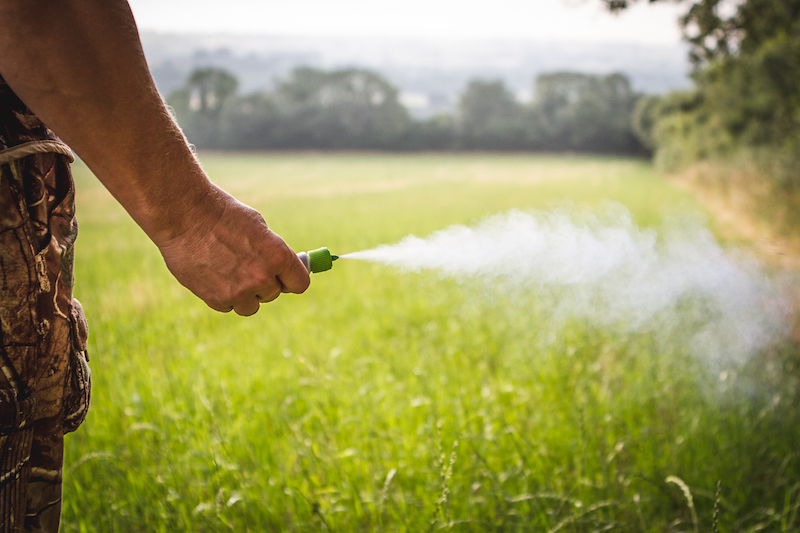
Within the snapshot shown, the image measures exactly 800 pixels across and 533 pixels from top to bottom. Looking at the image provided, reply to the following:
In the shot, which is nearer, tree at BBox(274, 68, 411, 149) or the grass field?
the grass field

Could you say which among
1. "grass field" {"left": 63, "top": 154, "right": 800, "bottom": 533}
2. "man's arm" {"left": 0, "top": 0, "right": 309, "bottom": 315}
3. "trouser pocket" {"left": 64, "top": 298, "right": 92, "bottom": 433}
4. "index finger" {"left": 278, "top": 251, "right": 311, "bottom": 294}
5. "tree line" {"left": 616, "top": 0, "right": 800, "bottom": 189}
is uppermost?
"tree line" {"left": 616, "top": 0, "right": 800, "bottom": 189}

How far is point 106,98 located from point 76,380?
722mm

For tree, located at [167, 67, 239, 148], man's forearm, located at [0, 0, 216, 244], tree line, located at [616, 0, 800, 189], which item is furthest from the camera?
tree, located at [167, 67, 239, 148]

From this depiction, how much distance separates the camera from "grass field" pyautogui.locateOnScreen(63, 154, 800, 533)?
2316mm

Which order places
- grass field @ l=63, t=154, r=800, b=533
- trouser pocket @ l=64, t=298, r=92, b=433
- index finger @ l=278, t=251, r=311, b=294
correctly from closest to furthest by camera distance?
trouser pocket @ l=64, t=298, r=92, b=433 → index finger @ l=278, t=251, r=311, b=294 → grass field @ l=63, t=154, r=800, b=533

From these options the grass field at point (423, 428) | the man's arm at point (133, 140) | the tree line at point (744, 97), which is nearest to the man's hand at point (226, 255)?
the man's arm at point (133, 140)

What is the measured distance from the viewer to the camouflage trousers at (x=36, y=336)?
41.9 inches

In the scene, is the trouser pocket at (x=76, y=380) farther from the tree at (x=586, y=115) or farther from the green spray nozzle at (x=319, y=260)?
the tree at (x=586, y=115)

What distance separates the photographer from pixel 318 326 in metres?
5.38

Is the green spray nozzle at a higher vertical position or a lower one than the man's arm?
lower

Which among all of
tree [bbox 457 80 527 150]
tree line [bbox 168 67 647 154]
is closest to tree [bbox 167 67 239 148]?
tree line [bbox 168 67 647 154]

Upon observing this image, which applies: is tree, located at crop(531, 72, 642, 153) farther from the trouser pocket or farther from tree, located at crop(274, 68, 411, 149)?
the trouser pocket

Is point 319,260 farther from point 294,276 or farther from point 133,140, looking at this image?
point 133,140

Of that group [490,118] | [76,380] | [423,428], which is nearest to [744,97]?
[423,428]
